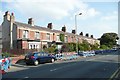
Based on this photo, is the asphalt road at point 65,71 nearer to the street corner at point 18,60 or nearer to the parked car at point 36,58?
the parked car at point 36,58

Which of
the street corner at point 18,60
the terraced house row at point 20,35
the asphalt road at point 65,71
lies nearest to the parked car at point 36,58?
the street corner at point 18,60

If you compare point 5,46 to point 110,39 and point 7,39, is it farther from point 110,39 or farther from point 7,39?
point 110,39

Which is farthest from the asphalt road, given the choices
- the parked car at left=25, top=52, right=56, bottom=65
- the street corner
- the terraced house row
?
the terraced house row

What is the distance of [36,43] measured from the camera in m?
56.8

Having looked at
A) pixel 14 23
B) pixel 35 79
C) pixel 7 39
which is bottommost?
pixel 35 79

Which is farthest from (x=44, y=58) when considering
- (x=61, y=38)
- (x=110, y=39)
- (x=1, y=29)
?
(x=110, y=39)

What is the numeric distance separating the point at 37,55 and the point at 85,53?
22.8 meters

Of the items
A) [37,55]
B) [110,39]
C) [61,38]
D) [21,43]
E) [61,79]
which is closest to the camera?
[61,79]

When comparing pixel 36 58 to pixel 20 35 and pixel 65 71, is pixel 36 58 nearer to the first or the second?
pixel 65 71

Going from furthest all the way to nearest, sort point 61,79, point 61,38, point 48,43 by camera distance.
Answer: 1. point 61,38
2. point 48,43
3. point 61,79

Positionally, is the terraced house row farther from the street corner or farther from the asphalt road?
the asphalt road

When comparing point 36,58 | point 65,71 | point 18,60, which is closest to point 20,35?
point 18,60

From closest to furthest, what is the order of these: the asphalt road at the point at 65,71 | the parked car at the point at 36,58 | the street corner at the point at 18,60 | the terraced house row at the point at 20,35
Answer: the asphalt road at the point at 65,71
the parked car at the point at 36,58
the street corner at the point at 18,60
the terraced house row at the point at 20,35

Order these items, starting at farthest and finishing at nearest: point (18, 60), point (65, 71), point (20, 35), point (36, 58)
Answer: point (20, 35), point (18, 60), point (36, 58), point (65, 71)
